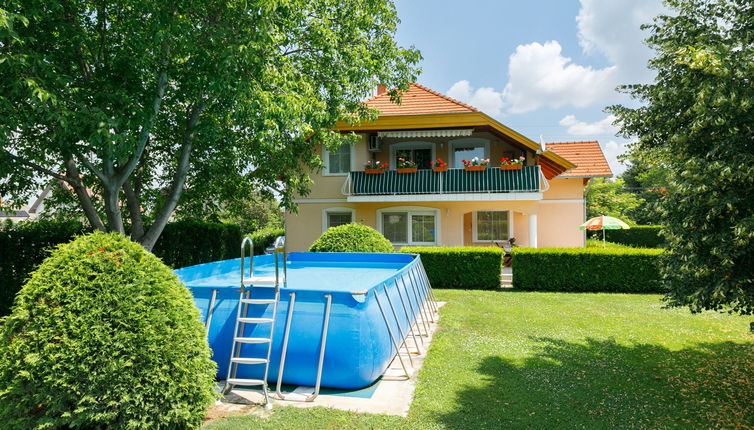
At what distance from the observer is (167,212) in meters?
11.2

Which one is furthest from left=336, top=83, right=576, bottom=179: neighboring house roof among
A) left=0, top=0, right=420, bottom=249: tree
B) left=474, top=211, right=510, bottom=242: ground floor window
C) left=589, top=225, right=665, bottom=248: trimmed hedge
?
left=589, top=225, right=665, bottom=248: trimmed hedge

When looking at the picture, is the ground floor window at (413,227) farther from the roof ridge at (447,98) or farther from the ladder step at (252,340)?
the ladder step at (252,340)

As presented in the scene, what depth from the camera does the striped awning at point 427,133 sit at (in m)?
18.7

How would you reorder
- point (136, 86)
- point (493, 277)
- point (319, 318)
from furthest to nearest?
1. point (493, 277)
2. point (136, 86)
3. point (319, 318)

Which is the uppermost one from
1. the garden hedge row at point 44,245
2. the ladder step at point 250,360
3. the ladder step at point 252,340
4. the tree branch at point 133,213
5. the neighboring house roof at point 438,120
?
the neighboring house roof at point 438,120

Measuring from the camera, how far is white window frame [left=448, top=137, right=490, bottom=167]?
808 inches

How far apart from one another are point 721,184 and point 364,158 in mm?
16606

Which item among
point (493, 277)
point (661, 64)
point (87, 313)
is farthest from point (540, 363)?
point (493, 277)

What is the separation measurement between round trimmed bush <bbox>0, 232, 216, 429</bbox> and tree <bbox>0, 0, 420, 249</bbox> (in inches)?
163

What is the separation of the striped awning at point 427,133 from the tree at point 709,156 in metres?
13.0

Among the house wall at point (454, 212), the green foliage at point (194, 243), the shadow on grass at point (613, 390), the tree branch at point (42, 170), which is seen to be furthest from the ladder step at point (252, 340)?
the house wall at point (454, 212)

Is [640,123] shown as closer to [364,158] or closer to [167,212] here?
[167,212]

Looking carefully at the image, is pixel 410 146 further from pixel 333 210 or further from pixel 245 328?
pixel 245 328

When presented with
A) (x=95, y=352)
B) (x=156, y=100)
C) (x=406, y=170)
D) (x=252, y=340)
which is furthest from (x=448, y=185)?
(x=95, y=352)
